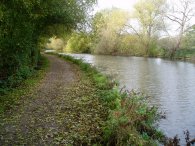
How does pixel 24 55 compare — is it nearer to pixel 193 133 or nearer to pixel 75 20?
pixel 75 20

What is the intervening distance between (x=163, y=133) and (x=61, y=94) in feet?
19.4

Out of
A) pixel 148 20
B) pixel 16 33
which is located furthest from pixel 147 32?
pixel 16 33

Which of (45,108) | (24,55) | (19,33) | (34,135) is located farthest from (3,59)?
(34,135)

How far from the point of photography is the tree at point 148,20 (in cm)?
6166

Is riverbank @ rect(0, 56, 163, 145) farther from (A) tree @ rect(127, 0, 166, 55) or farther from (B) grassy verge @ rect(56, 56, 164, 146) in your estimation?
(A) tree @ rect(127, 0, 166, 55)

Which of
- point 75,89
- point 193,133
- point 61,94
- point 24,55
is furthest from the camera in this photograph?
point 24,55

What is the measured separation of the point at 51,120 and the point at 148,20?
5476 centimetres

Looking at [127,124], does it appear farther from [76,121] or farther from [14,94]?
[14,94]

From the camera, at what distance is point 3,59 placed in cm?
1686

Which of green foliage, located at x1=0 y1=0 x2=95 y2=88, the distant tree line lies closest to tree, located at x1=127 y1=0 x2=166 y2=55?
the distant tree line

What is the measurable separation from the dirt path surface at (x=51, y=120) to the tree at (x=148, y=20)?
50.2 m

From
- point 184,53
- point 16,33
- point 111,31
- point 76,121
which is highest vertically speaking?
point 111,31

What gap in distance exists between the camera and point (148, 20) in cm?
6241

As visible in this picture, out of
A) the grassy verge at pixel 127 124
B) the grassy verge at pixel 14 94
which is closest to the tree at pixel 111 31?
the grassy verge at pixel 14 94
